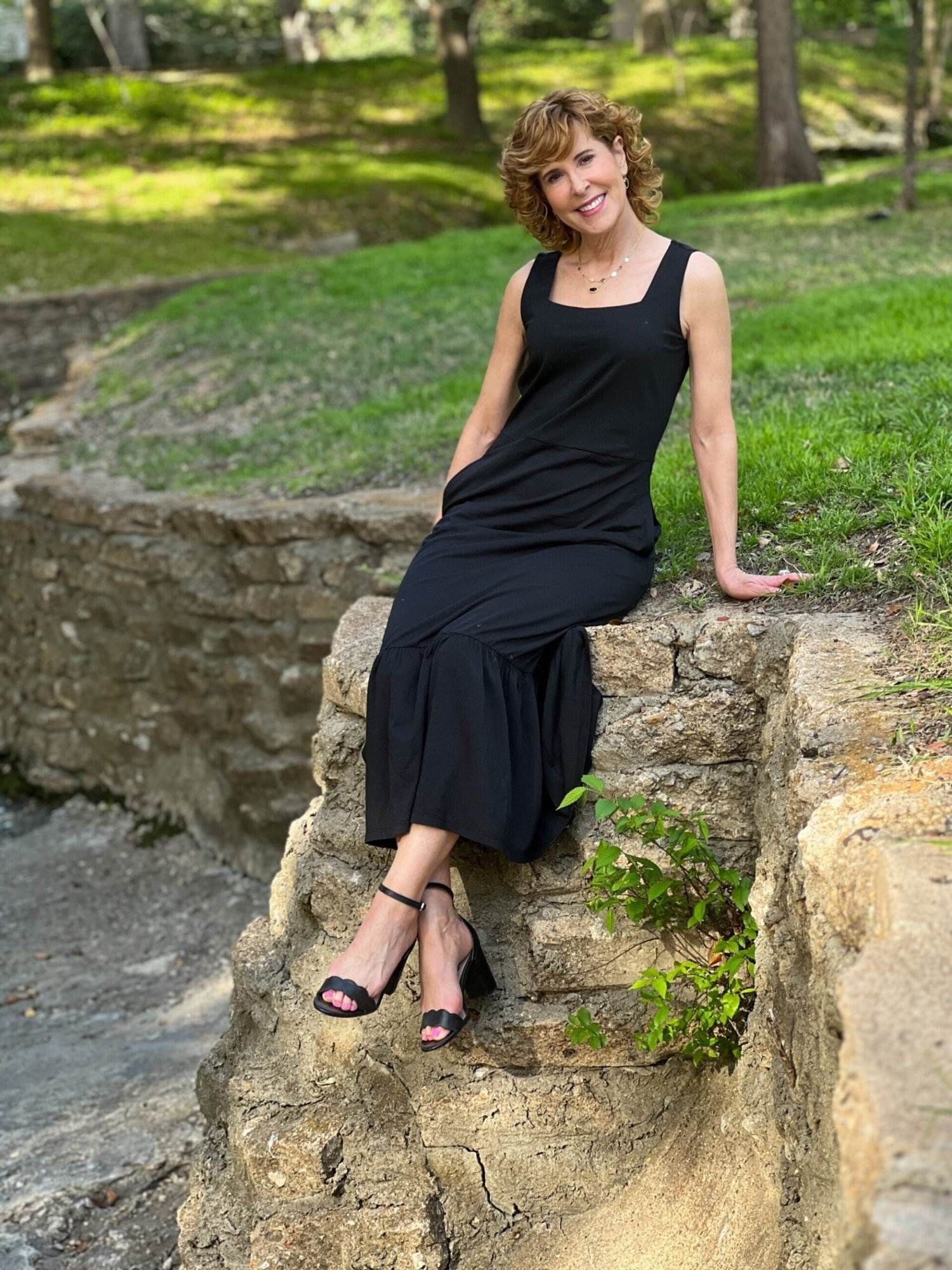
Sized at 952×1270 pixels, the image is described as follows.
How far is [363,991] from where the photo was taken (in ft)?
9.16

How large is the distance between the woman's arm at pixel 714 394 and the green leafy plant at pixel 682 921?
674 millimetres

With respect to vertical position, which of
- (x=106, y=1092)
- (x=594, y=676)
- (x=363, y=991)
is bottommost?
(x=106, y=1092)

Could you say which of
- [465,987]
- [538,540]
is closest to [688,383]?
[538,540]

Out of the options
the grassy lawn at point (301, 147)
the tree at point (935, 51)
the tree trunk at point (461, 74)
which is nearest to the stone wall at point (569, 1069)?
the grassy lawn at point (301, 147)

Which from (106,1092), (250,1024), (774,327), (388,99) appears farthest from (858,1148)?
(388,99)

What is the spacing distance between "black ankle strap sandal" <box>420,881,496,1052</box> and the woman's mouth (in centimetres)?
171

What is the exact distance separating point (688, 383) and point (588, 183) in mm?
4213

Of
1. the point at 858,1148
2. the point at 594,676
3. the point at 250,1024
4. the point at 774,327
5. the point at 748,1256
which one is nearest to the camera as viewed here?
the point at 858,1148

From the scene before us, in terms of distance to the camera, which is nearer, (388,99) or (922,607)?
(922,607)

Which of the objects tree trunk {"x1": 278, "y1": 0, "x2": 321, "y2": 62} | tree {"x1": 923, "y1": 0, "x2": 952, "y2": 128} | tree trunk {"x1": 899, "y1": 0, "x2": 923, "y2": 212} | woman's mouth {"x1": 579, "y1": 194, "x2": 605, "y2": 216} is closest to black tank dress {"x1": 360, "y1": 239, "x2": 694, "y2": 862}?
woman's mouth {"x1": 579, "y1": 194, "x2": 605, "y2": 216}

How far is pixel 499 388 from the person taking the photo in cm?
364

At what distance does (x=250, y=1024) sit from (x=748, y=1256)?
1.43 metres

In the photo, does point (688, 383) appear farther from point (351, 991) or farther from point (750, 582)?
point (351, 991)

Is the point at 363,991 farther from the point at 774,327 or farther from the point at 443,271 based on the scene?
the point at 443,271
